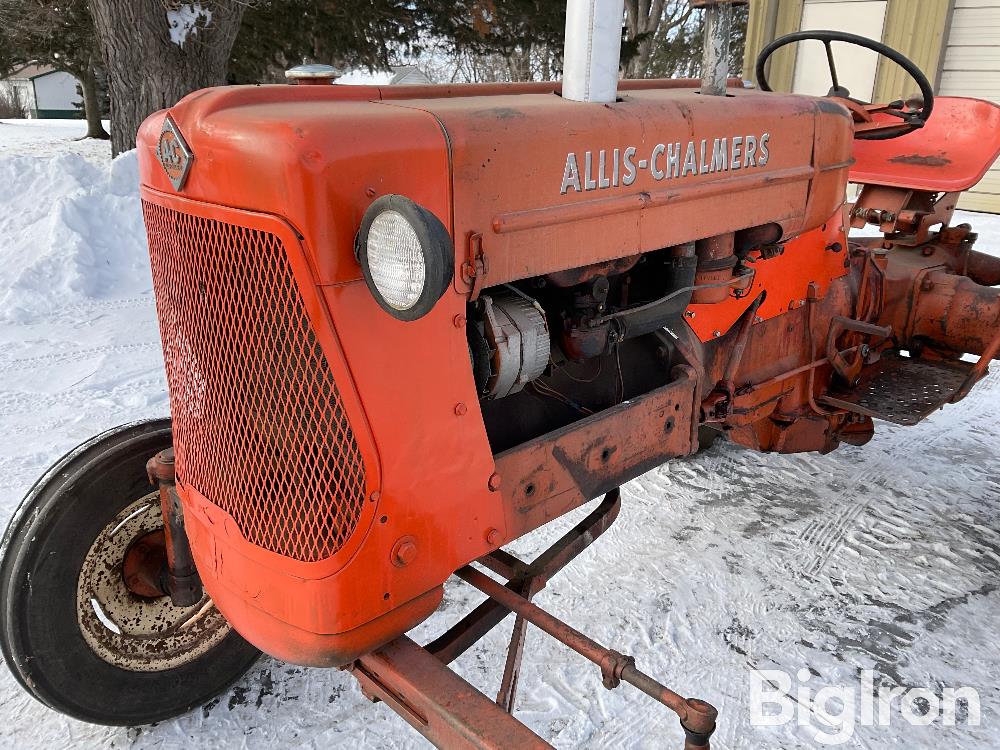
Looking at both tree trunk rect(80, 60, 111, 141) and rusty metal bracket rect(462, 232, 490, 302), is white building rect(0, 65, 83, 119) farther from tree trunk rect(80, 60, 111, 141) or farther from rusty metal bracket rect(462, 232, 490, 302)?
rusty metal bracket rect(462, 232, 490, 302)

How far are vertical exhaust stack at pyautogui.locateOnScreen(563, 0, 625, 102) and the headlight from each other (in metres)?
0.72

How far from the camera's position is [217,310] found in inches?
60.0

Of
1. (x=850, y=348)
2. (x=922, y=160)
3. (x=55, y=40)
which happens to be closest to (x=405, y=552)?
(x=850, y=348)

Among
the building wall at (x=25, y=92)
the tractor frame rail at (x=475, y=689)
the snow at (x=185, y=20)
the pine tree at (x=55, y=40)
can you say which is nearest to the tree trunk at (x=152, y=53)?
the snow at (x=185, y=20)

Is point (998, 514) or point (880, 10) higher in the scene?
point (880, 10)

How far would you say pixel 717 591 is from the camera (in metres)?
2.83

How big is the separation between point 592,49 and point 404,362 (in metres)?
0.85

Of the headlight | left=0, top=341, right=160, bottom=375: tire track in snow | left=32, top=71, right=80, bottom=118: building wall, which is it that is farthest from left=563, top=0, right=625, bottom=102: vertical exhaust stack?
left=32, top=71, right=80, bottom=118: building wall

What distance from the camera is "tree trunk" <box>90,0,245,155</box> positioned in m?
7.60

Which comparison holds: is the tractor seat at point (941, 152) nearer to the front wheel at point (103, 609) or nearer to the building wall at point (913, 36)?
the front wheel at point (103, 609)

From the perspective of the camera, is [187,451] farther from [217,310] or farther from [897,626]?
[897,626]

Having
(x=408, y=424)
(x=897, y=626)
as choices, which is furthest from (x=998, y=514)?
(x=408, y=424)

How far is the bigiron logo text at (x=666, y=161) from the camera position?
67.2 inches

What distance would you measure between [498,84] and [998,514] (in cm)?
278
